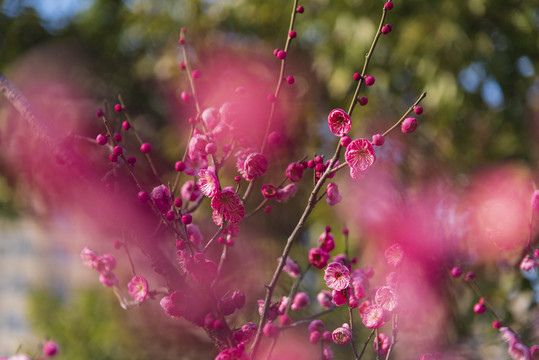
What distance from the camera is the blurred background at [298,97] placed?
2.50m

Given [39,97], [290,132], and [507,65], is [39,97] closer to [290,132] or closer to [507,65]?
[290,132]

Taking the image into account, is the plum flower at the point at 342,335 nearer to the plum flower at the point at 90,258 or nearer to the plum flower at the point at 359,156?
the plum flower at the point at 359,156

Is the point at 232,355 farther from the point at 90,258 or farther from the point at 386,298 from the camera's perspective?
the point at 90,258

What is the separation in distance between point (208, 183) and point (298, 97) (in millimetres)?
3156

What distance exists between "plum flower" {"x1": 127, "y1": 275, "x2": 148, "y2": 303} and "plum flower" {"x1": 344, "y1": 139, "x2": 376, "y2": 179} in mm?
352

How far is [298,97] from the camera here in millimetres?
3797

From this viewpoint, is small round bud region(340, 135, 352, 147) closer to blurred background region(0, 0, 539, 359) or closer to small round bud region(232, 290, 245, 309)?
small round bud region(232, 290, 245, 309)

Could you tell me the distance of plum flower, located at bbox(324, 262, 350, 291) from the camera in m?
0.71

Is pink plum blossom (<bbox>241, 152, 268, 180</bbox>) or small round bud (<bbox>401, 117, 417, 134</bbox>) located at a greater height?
small round bud (<bbox>401, 117, 417, 134</bbox>)

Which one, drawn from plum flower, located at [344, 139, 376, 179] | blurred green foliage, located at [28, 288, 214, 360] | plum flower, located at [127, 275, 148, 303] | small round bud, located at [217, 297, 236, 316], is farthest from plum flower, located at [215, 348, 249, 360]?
blurred green foliage, located at [28, 288, 214, 360]

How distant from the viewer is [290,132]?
11.6 ft

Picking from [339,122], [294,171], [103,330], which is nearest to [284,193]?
[294,171]

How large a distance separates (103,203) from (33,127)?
168 millimetres

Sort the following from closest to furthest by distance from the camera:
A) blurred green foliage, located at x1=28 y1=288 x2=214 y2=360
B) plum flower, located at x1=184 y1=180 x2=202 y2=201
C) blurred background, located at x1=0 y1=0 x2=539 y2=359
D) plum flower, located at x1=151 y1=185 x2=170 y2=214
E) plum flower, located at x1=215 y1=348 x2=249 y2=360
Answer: plum flower, located at x1=215 y1=348 x2=249 y2=360 < plum flower, located at x1=151 y1=185 x2=170 y2=214 < plum flower, located at x1=184 y1=180 x2=202 y2=201 < blurred background, located at x1=0 y1=0 x2=539 y2=359 < blurred green foliage, located at x1=28 y1=288 x2=214 y2=360
